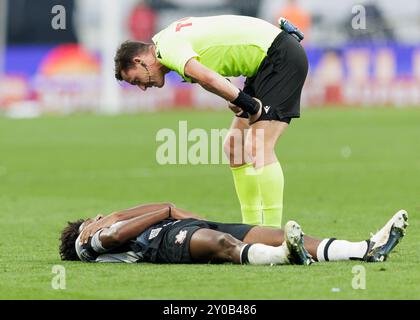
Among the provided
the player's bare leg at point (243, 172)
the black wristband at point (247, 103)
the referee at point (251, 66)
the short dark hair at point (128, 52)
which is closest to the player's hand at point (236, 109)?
the referee at point (251, 66)

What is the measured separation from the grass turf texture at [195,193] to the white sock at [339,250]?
0.25 feet

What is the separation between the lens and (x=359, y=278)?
8.25 metres

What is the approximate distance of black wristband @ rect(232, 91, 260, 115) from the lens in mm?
9625

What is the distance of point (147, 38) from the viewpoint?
126 ft

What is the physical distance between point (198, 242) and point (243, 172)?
6.61 ft

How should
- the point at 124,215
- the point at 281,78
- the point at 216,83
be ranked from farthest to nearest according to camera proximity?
1. the point at 281,78
2. the point at 216,83
3. the point at 124,215

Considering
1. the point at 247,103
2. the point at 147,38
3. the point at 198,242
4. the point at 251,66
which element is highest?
the point at 147,38

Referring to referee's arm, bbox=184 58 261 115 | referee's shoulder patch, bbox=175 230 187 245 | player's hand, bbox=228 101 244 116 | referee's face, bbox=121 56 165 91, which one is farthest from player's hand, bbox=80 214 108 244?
player's hand, bbox=228 101 244 116

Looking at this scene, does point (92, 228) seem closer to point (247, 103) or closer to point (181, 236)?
point (181, 236)

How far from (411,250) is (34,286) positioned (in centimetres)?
331

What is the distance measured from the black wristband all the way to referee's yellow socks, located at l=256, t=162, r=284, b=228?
67cm

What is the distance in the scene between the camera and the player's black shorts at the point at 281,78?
10219 mm

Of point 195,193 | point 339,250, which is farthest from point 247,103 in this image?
point 195,193

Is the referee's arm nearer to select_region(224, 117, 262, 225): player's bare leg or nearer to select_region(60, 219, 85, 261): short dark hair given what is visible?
select_region(224, 117, 262, 225): player's bare leg
